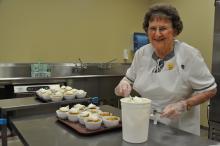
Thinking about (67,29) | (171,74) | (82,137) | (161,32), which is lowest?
(82,137)

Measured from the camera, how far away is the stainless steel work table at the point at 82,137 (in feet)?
3.58

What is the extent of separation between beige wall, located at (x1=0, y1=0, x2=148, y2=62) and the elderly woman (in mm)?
2546

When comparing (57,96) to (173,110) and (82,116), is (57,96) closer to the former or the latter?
(82,116)

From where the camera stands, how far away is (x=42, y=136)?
3.86 ft

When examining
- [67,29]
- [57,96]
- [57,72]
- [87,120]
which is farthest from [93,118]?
[67,29]

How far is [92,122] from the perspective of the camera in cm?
122

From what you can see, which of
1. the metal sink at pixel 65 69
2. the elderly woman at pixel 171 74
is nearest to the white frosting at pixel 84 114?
the elderly woman at pixel 171 74

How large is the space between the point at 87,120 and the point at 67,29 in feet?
10.0

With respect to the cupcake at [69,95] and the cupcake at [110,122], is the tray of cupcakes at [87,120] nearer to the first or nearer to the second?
the cupcake at [110,122]

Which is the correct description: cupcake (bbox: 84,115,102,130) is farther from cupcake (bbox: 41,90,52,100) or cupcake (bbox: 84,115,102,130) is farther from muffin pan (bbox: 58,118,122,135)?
cupcake (bbox: 41,90,52,100)

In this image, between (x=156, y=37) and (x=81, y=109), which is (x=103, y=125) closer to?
(x=81, y=109)

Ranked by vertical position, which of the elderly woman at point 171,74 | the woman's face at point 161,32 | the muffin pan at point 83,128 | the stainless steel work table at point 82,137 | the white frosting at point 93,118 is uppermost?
the woman's face at point 161,32

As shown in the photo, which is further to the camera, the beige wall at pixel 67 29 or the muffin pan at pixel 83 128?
the beige wall at pixel 67 29

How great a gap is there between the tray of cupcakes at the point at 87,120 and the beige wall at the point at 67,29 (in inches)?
104
